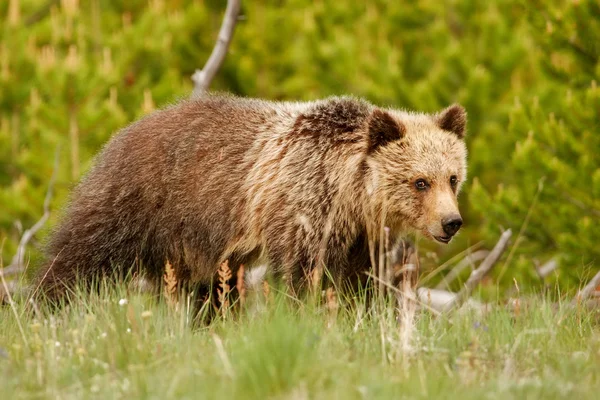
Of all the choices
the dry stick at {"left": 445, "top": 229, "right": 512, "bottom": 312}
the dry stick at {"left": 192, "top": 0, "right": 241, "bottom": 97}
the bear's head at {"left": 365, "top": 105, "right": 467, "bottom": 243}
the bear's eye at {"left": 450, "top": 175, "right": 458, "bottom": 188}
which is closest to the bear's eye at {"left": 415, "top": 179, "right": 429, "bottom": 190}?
the bear's head at {"left": 365, "top": 105, "right": 467, "bottom": 243}

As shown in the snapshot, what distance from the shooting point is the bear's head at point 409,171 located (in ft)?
18.7

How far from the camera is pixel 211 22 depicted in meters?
20.7

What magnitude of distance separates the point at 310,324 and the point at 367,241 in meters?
1.71

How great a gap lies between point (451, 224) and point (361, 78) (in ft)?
39.8

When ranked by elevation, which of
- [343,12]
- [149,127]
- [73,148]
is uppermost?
[343,12]

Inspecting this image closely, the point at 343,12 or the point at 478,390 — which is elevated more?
the point at 343,12

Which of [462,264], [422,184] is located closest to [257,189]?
[422,184]

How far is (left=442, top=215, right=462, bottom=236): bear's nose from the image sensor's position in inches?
213

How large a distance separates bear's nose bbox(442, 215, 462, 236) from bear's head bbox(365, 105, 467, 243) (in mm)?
109

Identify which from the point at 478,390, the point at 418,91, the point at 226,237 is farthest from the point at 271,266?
the point at 418,91

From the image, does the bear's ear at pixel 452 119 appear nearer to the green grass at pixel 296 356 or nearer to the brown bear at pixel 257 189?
the brown bear at pixel 257 189

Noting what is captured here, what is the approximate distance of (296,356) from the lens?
141 inches

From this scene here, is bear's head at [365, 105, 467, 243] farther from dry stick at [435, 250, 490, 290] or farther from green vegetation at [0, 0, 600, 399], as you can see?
green vegetation at [0, 0, 600, 399]

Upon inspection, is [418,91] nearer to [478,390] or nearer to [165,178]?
[165,178]
